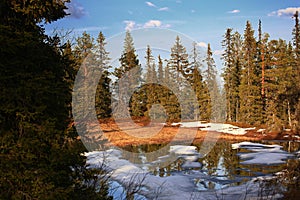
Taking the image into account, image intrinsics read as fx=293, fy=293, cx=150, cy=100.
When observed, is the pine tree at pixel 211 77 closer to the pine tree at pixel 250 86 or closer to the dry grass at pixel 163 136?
the pine tree at pixel 250 86

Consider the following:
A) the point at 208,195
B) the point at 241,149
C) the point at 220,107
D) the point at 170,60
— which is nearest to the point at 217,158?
the point at 241,149

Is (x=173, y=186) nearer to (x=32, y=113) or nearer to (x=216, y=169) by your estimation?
(x=216, y=169)

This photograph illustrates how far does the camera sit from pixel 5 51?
3.47m

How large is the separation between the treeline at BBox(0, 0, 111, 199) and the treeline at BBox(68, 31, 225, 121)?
35.3 m

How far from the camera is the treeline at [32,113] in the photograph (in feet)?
10.9

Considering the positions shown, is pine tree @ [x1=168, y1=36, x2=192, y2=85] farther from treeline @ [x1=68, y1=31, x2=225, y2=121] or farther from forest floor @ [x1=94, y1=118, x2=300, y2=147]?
forest floor @ [x1=94, y1=118, x2=300, y2=147]

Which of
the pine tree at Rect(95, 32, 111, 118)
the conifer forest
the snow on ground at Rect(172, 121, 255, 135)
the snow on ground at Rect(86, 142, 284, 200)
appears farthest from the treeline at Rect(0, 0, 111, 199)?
the snow on ground at Rect(172, 121, 255, 135)

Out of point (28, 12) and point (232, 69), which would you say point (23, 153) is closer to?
point (28, 12)

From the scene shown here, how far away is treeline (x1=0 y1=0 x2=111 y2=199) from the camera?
3336 millimetres

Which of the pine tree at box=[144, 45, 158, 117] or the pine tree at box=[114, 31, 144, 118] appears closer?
the pine tree at box=[114, 31, 144, 118]

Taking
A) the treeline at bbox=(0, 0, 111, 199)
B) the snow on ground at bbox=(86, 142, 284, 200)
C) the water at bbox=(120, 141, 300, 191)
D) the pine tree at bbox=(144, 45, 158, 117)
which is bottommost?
the water at bbox=(120, 141, 300, 191)

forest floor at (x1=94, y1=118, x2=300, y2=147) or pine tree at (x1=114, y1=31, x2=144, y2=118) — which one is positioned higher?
pine tree at (x1=114, y1=31, x2=144, y2=118)

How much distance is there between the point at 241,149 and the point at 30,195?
19.9 metres

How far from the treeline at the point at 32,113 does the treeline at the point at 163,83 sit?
3529 centimetres
